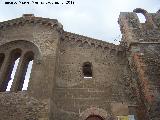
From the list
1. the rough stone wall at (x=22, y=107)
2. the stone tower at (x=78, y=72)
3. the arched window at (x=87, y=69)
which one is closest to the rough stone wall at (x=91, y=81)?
the stone tower at (x=78, y=72)

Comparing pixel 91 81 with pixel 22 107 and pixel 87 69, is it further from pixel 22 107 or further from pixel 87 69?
pixel 22 107

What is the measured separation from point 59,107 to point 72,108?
66 centimetres

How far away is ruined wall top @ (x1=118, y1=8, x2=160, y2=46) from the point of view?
14383mm

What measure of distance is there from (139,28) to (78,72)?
4.80 meters

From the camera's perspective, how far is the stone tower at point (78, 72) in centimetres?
1180

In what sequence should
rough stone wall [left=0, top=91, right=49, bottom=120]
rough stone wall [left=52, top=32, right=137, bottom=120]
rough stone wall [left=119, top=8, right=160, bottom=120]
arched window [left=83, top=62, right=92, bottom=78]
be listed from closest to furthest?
rough stone wall [left=0, top=91, right=49, bottom=120] < rough stone wall [left=119, top=8, right=160, bottom=120] < rough stone wall [left=52, top=32, right=137, bottom=120] < arched window [left=83, top=62, right=92, bottom=78]

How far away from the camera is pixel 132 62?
13.7m

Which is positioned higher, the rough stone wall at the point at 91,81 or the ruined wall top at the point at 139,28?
the ruined wall top at the point at 139,28

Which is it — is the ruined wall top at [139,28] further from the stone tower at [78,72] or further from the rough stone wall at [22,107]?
the rough stone wall at [22,107]

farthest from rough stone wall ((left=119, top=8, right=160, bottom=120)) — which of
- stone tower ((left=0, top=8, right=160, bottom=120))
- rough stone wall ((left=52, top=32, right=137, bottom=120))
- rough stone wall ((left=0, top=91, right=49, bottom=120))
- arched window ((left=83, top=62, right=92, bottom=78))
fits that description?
rough stone wall ((left=0, top=91, right=49, bottom=120))

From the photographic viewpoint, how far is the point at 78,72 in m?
13.8

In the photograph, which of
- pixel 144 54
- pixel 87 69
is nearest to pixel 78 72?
pixel 87 69

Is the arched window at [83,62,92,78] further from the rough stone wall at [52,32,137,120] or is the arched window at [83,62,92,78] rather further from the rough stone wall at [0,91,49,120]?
the rough stone wall at [0,91,49,120]

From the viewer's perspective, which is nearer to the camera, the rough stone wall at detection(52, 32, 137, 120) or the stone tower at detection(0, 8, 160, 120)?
the stone tower at detection(0, 8, 160, 120)
